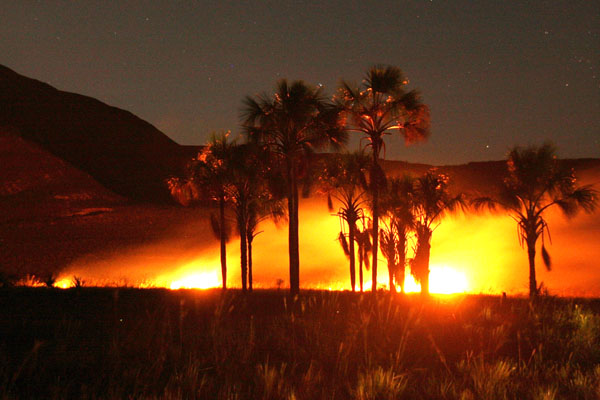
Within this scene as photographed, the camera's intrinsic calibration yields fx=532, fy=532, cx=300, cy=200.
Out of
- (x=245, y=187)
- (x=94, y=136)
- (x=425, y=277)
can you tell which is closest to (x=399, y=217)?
(x=245, y=187)

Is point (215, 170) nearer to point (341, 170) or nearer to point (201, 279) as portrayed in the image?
point (341, 170)

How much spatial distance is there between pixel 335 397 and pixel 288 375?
1120 mm

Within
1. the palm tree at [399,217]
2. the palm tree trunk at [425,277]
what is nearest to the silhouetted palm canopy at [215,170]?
the palm tree at [399,217]

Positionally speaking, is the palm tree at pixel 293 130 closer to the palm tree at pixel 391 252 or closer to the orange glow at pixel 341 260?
the palm tree at pixel 391 252

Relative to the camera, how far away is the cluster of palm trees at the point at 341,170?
2280 cm

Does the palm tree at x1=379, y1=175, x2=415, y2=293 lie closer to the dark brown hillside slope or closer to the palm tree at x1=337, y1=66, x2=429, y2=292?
the palm tree at x1=337, y1=66, x2=429, y2=292

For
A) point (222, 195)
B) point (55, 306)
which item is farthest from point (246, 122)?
point (55, 306)

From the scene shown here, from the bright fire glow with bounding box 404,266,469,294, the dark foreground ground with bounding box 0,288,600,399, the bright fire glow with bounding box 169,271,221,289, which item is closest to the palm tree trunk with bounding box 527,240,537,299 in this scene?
the dark foreground ground with bounding box 0,288,600,399

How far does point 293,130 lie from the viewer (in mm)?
23422

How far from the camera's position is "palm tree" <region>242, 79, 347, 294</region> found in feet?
73.9

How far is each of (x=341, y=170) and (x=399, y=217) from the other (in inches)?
154

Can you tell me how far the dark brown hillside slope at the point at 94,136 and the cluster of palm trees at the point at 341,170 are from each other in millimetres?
47202

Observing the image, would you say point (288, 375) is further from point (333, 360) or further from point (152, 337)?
point (152, 337)

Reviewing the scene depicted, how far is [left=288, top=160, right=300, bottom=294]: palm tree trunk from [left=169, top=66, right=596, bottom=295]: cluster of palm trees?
0.04m
